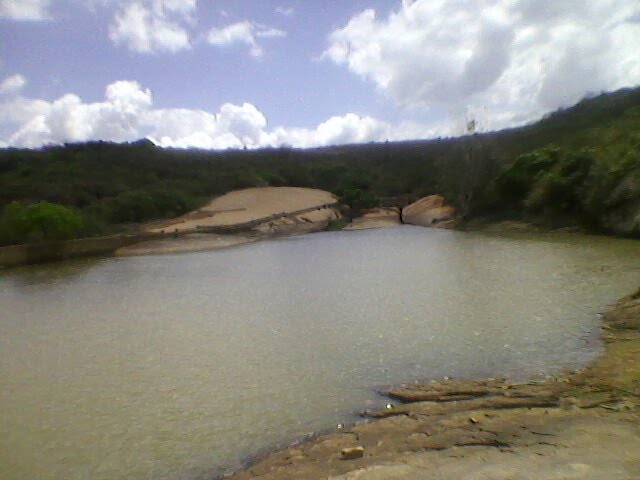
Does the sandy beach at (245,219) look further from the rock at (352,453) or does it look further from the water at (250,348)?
the rock at (352,453)

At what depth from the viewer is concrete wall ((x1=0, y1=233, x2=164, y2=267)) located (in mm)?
21109

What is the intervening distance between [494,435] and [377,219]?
32.0 meters

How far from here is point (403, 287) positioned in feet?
38.5

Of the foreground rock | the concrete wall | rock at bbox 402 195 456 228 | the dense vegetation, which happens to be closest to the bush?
the dense vegetation

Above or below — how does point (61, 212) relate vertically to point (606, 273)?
above

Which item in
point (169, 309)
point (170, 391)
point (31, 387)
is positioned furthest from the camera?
point (169, 309)

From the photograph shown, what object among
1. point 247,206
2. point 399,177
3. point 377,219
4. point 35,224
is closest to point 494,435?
point 35,224

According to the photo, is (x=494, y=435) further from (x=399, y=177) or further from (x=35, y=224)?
(x=399, y=177)

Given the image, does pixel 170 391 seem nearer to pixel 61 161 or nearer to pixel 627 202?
pixel 627 202

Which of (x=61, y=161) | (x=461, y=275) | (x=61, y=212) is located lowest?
(x=461, y=275)

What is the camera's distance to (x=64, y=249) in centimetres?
2267

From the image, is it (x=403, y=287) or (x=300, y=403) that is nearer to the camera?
(x=300, y=403)

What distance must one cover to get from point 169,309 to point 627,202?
14969 millimetres

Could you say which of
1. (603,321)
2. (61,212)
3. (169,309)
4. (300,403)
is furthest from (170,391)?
(61,212)
